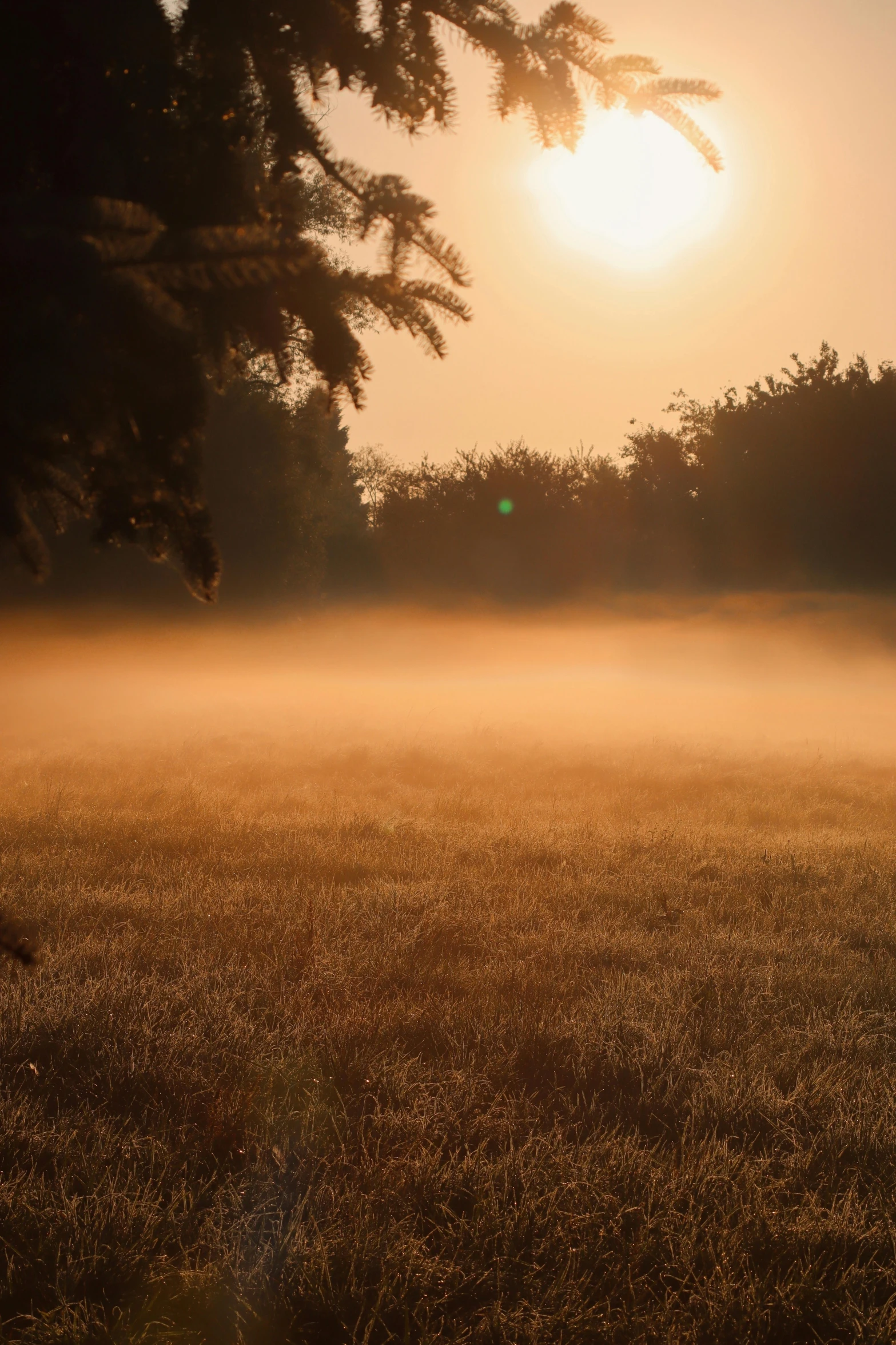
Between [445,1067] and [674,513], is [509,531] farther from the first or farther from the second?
[445,1067]

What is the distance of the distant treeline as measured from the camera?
33781 mm

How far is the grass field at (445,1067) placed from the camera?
7.83 feet

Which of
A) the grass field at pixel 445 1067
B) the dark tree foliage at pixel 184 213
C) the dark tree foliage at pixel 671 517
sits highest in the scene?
the dark tree foliage at pixel 671 517

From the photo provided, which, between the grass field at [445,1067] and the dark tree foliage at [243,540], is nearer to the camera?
the grass field at [445,1067]

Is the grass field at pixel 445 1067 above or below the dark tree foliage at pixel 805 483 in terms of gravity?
below

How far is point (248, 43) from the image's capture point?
7.95ft

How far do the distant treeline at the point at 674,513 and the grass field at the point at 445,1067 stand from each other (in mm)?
26254

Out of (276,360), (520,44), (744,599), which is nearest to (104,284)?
(276,360)

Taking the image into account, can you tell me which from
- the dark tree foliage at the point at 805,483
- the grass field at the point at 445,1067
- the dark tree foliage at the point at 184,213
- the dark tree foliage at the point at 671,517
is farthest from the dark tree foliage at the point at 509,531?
the dark tree foliage at the point at 184,213

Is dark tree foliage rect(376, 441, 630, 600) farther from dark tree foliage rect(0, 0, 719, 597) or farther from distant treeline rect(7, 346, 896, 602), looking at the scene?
dark tree foliage rect(0, 0, 719, 597)

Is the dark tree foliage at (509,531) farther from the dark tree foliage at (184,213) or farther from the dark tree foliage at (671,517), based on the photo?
the dark tree foliage at (184,213)

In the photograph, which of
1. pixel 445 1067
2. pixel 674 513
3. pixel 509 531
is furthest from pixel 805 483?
pixel 445 1067

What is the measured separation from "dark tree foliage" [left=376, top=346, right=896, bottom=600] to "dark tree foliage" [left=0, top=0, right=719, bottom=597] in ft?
106

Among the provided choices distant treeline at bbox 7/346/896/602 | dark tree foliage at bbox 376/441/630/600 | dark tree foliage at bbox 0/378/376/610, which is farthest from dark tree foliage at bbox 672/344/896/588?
dark tree foliage at bbox 0/378/376/610
